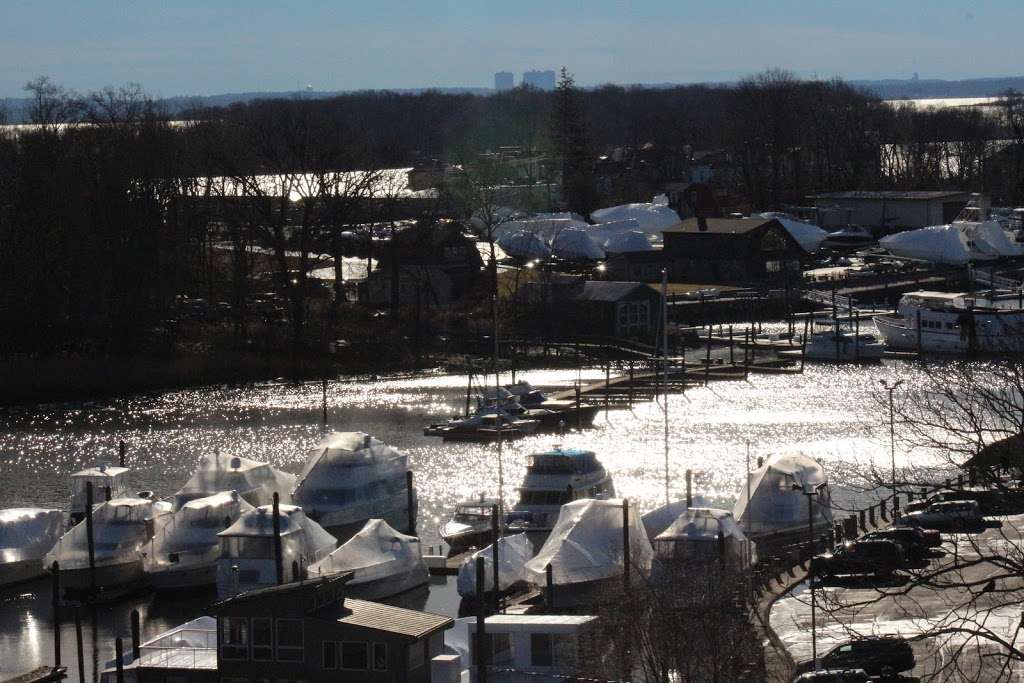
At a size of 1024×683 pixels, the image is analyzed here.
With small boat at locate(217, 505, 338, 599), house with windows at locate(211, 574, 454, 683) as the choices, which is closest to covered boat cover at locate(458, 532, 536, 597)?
small boat at locate(217, 505, 338, 599)

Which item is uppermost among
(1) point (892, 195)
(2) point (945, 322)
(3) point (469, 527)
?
(1) point (892, 195)

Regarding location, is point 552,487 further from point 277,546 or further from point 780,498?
point 277,546

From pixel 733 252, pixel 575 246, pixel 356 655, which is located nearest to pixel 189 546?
pixel 356 655

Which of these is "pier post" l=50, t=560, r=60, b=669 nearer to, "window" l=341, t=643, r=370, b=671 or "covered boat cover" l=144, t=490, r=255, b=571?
"covered boat cover" l=144, t=490, r=255, b=571

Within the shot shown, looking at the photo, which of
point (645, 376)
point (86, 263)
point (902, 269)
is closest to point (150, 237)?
point (86, 263)

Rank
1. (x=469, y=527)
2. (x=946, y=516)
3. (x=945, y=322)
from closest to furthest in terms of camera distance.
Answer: (x=946, y=516), (x=469, y=527), (x=945, y=322)

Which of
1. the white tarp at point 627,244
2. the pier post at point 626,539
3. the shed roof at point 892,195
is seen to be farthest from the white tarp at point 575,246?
the pier post at point 626,539
